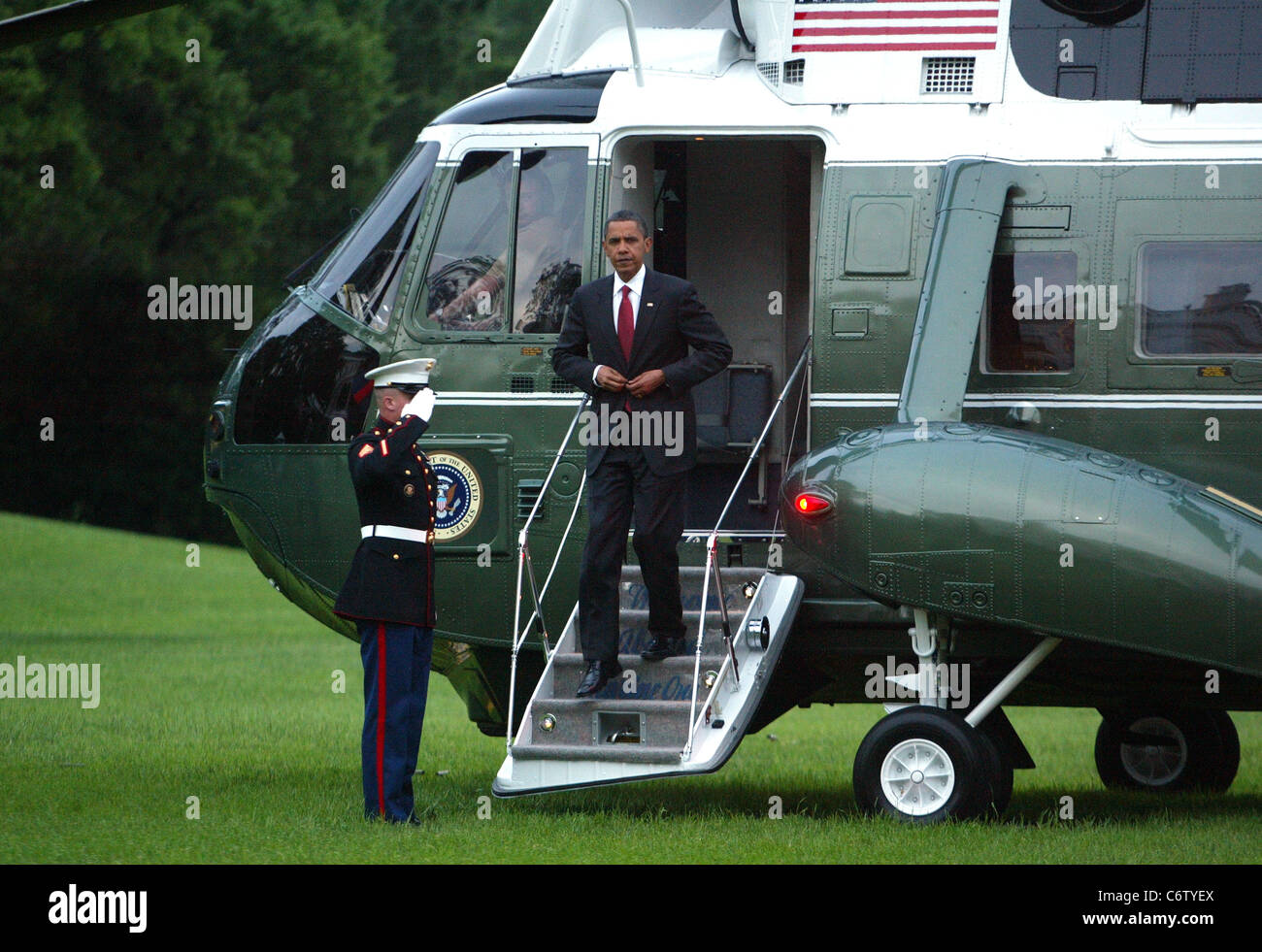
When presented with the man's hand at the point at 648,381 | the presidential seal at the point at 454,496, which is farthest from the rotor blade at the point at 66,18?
the presidential seal at the point at 454,496

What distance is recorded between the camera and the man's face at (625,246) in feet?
28.2

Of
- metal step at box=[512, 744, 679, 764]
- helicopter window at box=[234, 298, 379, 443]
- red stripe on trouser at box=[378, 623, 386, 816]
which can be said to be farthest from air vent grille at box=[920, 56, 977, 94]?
red stripe on trouser at box=[378, 623, 386, 816]

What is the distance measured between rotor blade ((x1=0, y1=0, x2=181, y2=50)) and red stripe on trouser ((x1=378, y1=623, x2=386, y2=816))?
2.82m

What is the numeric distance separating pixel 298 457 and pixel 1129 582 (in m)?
4.21

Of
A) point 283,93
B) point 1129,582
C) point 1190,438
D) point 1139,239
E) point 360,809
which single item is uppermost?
point 283,93

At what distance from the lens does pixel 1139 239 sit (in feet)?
29.7

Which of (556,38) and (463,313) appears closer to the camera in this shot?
(463,313)

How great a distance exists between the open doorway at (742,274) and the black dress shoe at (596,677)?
60.1 inches

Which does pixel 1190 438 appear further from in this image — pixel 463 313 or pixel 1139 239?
pixel 463 313

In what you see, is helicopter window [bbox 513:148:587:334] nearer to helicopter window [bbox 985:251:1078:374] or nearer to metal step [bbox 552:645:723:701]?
metal step [bbox 552:645:723:701]

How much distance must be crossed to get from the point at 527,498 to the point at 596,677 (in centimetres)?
122

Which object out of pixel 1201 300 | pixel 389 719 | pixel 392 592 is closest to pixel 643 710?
pixel 389 719

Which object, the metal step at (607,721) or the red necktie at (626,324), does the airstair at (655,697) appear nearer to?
the metal step at (607,721)
